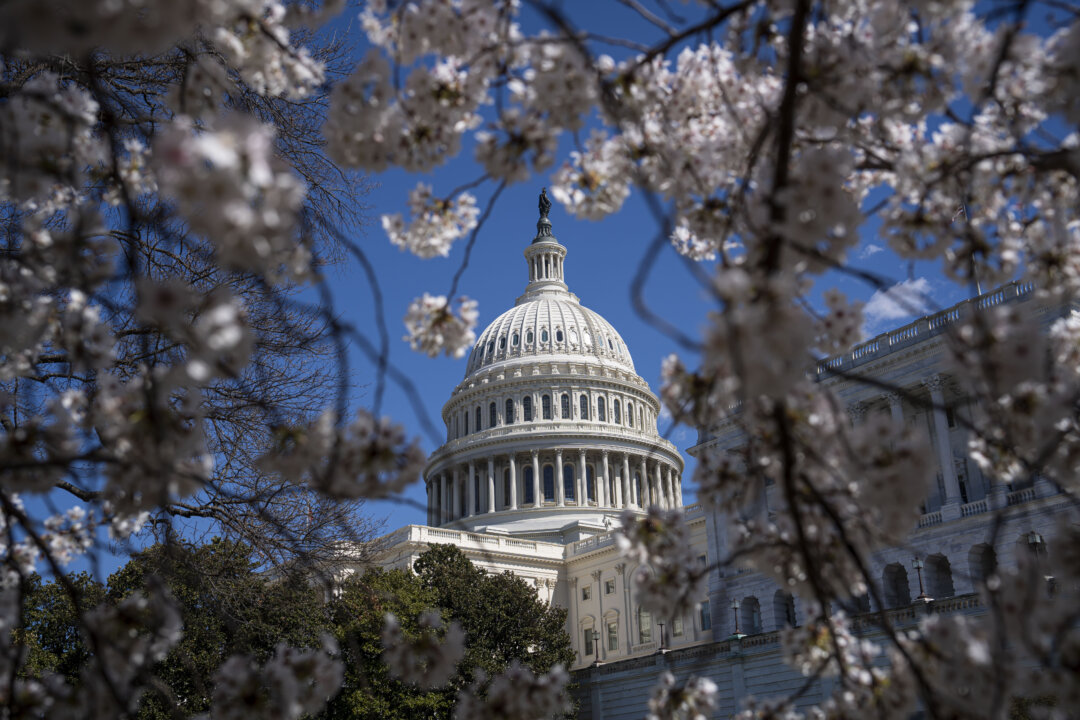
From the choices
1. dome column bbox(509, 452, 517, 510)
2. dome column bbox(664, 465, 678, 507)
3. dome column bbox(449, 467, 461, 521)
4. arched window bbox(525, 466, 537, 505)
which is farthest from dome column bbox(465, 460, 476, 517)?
dome column bbox(664, 465, 678, 507)

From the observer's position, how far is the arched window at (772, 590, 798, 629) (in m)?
52.6

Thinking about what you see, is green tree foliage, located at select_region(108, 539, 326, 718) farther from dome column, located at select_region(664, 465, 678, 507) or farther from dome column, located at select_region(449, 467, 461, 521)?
dome column, located at select_region(664, 465, 678, 507)

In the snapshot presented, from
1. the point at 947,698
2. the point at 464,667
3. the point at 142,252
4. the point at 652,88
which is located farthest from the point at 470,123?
the point at 464,667

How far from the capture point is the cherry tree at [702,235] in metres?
3.88

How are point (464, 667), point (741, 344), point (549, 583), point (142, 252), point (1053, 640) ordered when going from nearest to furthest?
point (741, 344) → point (1053, 640) → point (142, 252) → point (464, 667) → point (549, 583)

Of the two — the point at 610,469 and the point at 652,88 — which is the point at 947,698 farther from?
the point at 610,469

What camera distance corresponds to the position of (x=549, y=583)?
8162cm

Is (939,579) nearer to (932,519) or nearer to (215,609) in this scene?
(932,519)

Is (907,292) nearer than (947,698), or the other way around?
(947,698)

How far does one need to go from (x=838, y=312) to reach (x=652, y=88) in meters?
1.85

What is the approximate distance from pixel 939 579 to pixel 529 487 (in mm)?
58392

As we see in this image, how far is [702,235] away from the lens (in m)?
6.31

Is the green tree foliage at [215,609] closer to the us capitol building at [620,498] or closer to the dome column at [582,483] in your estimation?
the us capitol building at [620,498]

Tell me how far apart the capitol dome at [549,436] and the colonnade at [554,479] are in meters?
0.12
